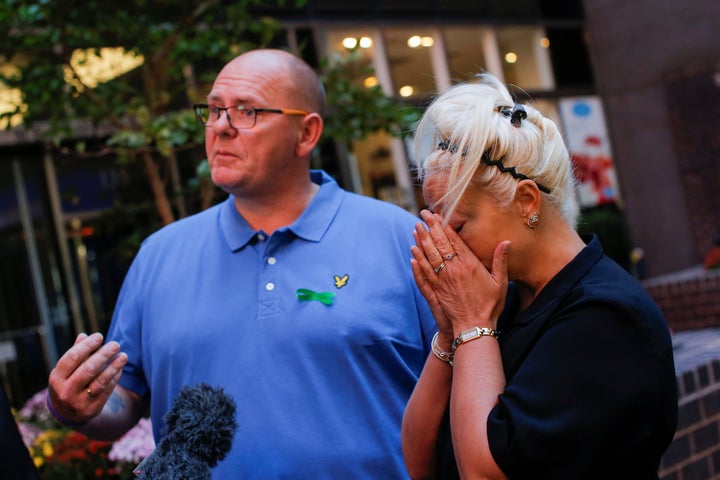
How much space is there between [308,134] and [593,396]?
1.68 meters

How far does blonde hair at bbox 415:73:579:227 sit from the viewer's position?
211cm

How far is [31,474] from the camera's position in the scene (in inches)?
75.9

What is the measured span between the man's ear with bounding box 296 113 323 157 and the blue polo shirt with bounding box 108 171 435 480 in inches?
10.6

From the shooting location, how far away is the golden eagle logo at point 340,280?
2.88 meters

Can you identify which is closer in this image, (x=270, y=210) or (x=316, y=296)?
(x=316, y=296)

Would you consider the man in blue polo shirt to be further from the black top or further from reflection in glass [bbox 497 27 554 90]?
reflection in glass [bbox 497 27 554 90]

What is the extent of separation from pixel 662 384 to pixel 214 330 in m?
1.41

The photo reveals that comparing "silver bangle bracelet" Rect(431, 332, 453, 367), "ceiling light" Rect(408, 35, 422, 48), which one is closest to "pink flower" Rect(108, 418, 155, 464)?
"silver bangle bracelet" Rect(431, 332, 453, 367)

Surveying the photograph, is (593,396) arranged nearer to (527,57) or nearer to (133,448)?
(133,448)

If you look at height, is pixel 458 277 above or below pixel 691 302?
above

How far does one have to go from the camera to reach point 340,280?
2.89m

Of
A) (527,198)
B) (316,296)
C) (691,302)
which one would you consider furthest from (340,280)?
(691,302)

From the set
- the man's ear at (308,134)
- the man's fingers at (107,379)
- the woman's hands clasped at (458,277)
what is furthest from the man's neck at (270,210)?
the woman's hands clasped at (458,277)

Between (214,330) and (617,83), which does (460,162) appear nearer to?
(214,330)
